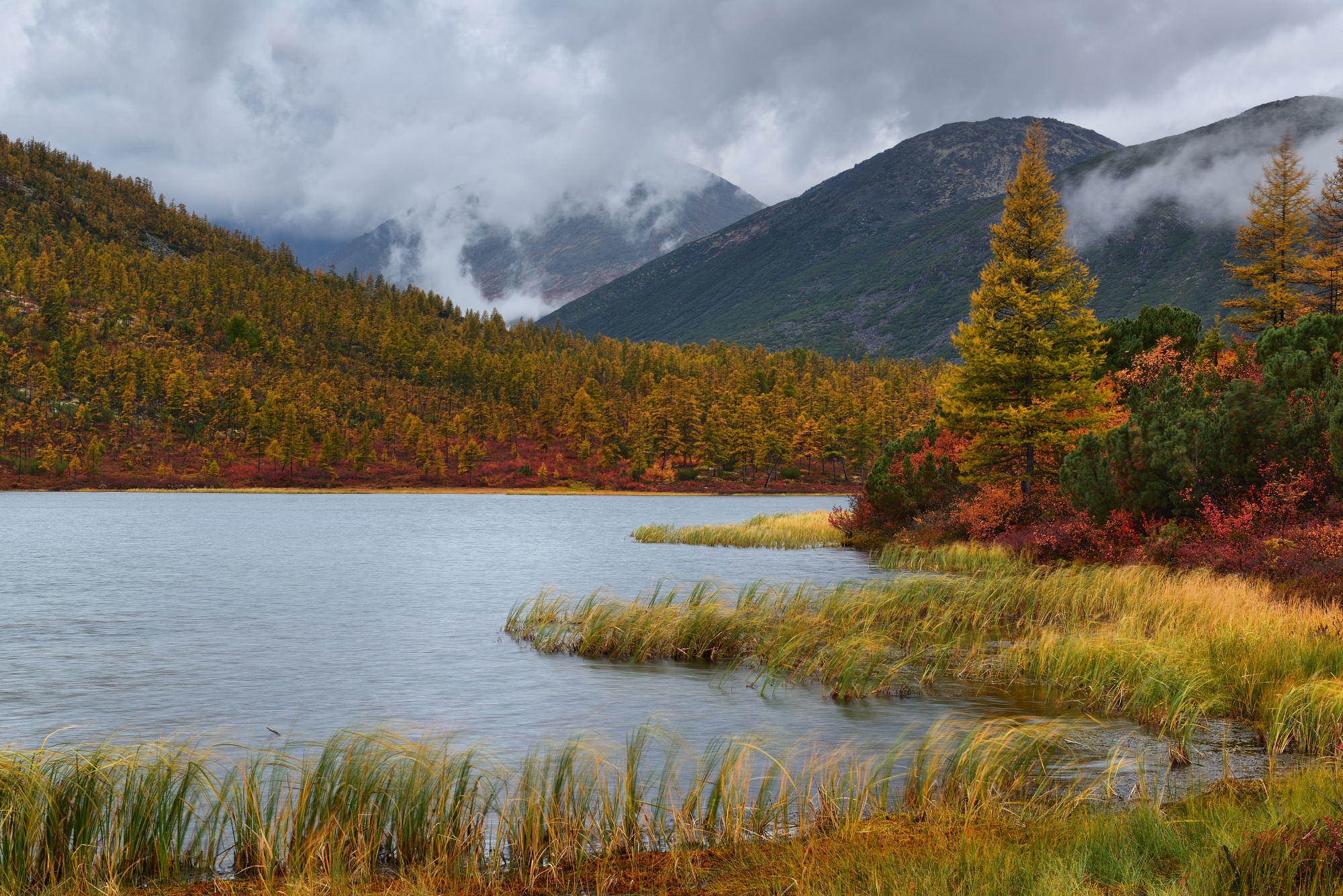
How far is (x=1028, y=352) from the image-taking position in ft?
129

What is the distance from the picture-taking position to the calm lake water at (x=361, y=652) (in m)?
14.1

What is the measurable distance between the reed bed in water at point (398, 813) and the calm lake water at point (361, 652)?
3.05 metres

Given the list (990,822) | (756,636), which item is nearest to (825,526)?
(756,636)

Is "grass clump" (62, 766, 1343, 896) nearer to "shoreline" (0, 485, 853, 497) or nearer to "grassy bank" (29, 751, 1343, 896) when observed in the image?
"grassy bank" (29, 751, 1343, 896)

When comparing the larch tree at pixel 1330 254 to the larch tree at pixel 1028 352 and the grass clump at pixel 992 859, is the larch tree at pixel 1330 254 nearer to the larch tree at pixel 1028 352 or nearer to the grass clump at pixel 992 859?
the larch tree at pixel 1028 352

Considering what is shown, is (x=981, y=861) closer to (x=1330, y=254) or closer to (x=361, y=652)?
(x=361, y=652)

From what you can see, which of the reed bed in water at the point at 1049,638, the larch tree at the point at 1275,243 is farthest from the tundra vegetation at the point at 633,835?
the larch tree at the point at 1275,243

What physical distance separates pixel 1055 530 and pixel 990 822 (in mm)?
23259

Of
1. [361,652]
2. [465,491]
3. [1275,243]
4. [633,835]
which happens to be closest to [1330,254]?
[1275,243]

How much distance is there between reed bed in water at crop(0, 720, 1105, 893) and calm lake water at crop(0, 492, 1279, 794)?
305 centimetres

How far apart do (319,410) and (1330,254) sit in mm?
135472

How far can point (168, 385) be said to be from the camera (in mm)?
145125

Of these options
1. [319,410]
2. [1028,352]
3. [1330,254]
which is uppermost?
[319,410]

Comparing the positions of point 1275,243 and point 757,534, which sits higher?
point 1275,243
